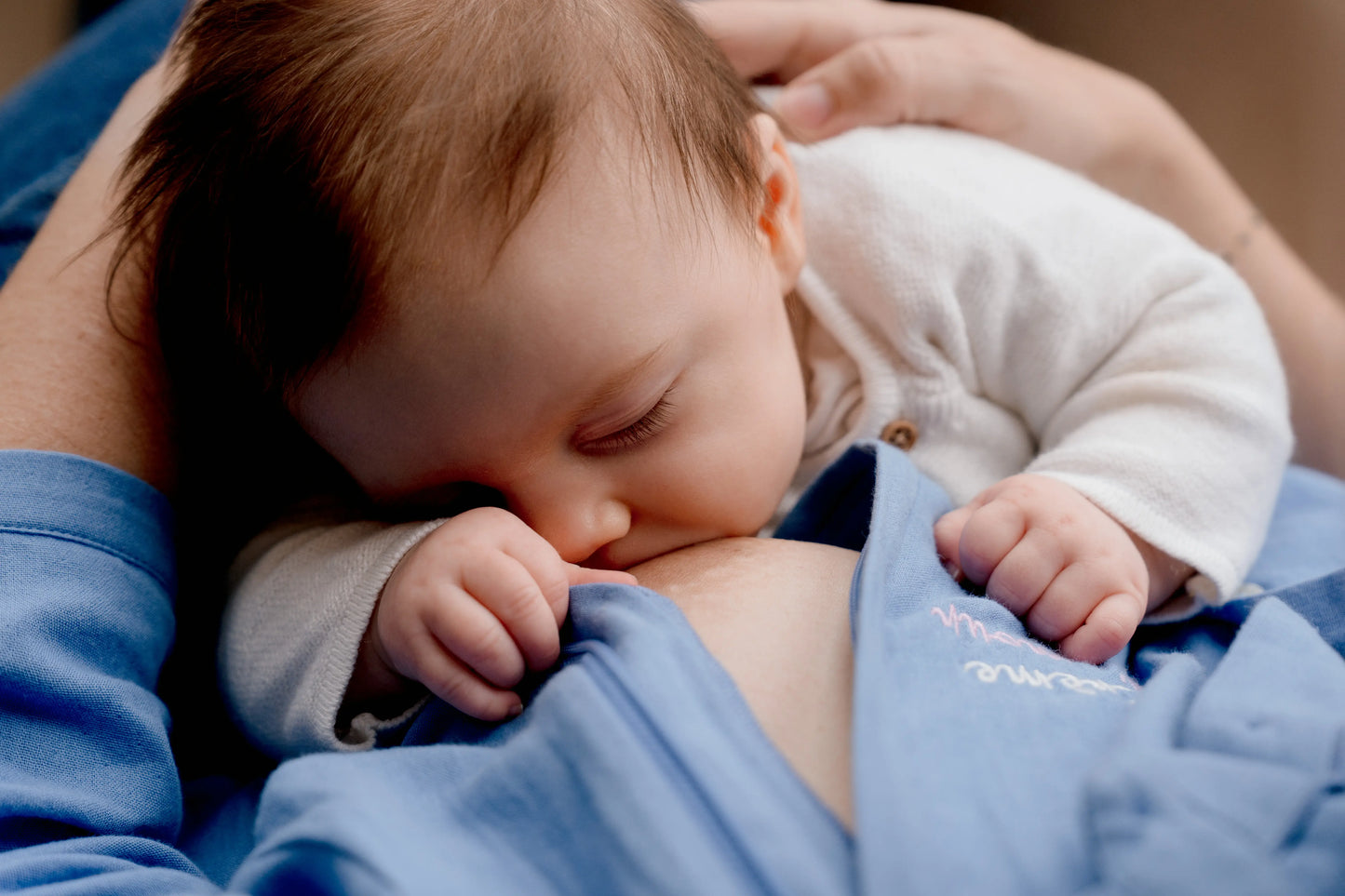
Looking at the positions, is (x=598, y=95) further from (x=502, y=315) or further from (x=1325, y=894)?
(x=1325, y=894)

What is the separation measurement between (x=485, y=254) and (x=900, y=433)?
0.46m

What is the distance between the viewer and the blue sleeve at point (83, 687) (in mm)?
604

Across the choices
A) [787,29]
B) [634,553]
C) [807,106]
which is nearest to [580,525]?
[634,553]

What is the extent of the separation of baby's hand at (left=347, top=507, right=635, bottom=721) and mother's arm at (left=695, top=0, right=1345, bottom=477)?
609 millimetres

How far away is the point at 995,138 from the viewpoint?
116cm

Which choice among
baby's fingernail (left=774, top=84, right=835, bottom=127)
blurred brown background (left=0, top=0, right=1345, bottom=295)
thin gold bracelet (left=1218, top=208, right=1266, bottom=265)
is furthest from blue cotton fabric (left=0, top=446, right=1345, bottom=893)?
blurred brown background (left=0, top=0, right=1345, bottom=295)

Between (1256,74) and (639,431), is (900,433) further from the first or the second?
(1256,74)

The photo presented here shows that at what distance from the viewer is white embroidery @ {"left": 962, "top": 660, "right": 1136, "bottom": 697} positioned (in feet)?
1.94

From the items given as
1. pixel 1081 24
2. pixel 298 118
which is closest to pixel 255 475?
pixel 298 118

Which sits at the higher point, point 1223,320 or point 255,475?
point 1223,320

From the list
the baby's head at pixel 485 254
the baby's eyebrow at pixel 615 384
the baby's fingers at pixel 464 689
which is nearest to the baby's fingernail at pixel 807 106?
the baby's head at pixel 485 254

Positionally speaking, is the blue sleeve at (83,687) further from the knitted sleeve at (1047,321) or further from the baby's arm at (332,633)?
the knitted sleeve at (1047,321)

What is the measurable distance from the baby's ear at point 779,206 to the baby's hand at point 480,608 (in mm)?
343

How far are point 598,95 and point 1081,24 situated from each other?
113 cm
